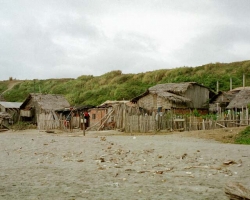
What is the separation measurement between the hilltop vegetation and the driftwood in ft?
138

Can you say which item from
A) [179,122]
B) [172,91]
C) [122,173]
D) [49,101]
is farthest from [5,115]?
[122,173]

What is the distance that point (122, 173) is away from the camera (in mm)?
8016

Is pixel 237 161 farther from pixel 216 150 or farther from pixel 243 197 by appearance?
pixel 243 197

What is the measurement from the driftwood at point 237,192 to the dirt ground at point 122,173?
1.47ft

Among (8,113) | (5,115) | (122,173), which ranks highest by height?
(8,113)

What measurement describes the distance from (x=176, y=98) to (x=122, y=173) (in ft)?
73.8

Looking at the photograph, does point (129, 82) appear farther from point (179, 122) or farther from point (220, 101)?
point (179, 122)

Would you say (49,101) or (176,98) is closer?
(176,98)

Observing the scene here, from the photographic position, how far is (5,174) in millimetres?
7945

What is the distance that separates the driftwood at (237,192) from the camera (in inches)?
194

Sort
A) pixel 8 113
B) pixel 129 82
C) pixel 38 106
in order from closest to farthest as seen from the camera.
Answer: pixel 38 106, pixel 8 113, pixel 129 82

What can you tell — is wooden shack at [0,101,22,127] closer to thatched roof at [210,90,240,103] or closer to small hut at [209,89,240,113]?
small hut at [209,89,240,113]

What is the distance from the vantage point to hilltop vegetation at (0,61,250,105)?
49344 mm

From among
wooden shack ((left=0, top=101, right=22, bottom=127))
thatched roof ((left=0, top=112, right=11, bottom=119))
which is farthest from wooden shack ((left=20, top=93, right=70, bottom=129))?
thatched roof ((left=0, top=112, right=11, bottom=119))
